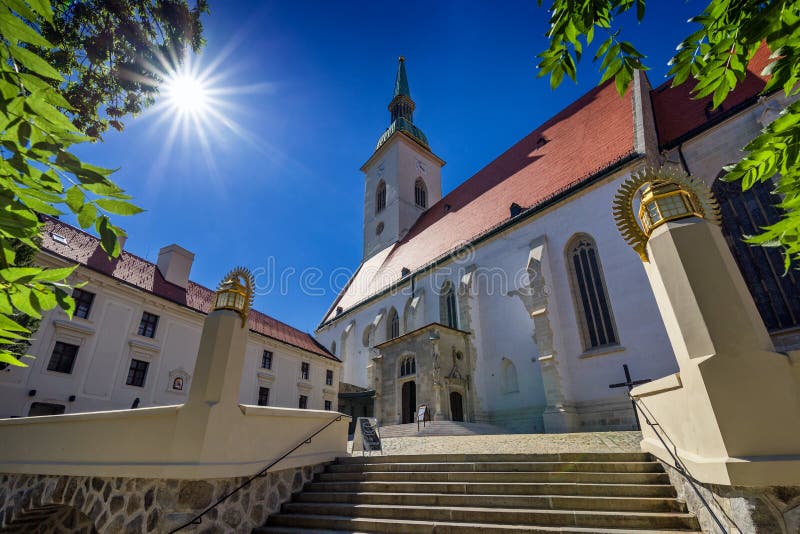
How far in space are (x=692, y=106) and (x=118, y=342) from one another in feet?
85.0

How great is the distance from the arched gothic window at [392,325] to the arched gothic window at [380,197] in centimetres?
1427

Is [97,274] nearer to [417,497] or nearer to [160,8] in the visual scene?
[160,8]

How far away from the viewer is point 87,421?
19.8 feet

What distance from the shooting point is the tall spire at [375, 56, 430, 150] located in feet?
128

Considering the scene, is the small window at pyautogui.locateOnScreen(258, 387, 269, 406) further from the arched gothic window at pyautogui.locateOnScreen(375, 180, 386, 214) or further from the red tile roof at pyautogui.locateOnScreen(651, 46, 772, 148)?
the red tile roof at pyautogui.locateOnScreen(651, 46, 772, 148)

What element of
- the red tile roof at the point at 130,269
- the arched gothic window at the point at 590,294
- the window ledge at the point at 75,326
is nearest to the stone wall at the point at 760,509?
the arched gothic window at the point at 590,294

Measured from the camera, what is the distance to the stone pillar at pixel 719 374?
118 inches

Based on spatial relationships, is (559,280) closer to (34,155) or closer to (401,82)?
(34,155)

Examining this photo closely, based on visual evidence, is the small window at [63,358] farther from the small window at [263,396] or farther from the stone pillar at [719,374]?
the stone pillar at [719,374]

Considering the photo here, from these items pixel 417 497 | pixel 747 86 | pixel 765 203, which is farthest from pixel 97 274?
pixel 747 86

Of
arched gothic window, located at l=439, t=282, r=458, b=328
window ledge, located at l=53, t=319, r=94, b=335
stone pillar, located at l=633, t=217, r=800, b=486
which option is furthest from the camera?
arched gothic window, located at l=439, t=282, r=458, b=328

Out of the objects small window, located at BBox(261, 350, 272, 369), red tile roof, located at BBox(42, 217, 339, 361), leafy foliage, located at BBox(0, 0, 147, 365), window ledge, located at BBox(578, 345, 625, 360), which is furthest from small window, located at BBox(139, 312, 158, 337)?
window ledge, located at BBox(578, 345, 625, 360)

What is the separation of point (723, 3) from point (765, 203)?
49.2ft

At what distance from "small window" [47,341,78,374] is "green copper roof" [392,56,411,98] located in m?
38.3
